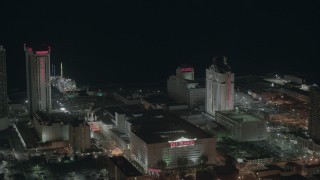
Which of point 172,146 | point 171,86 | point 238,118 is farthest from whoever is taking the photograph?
point 171,86

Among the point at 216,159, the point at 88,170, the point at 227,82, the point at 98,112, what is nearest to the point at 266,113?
the point at 227,82

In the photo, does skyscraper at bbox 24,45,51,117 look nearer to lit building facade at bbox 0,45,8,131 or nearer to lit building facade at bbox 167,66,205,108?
lit building facade at bbox 0,45,8,131

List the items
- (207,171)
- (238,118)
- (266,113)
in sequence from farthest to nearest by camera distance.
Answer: (266,113) < (238,118) < (207,171)

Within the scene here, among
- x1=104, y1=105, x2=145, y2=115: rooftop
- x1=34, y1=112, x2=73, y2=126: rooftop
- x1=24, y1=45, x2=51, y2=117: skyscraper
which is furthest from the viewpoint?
x1=104, y1=105, x2=145, y2=115: rooftop

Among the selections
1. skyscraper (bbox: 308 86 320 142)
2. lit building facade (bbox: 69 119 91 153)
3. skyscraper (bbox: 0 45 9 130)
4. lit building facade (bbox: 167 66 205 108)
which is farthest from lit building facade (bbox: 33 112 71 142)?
skyscraper (bbox: 308 86 320 142)

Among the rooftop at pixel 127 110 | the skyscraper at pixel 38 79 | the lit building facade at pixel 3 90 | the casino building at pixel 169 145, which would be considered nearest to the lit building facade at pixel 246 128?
the casino building at pixel 169 145

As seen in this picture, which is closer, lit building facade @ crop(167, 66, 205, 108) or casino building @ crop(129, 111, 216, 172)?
casino building @ crop(129, 111, 216, 172)

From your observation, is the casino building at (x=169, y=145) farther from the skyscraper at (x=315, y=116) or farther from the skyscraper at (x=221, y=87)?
the skyscraper at (x=221, y=87)

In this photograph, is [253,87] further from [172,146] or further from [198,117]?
[172,146]
